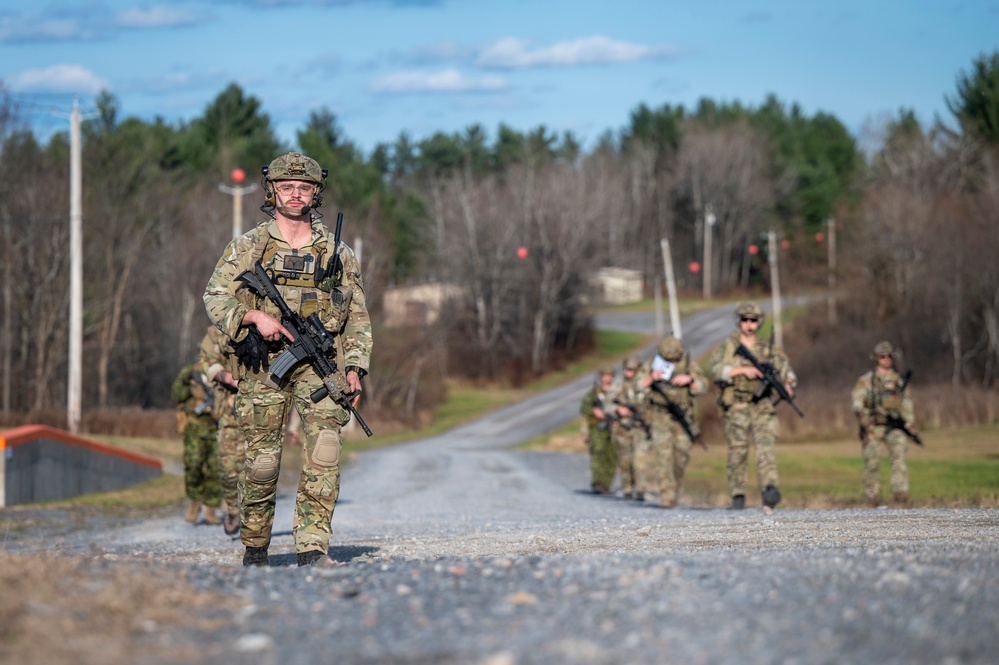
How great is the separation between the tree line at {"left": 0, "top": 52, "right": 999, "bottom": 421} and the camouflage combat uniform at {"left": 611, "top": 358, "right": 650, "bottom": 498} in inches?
845

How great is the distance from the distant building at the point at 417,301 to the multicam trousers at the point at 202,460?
57.5 metres

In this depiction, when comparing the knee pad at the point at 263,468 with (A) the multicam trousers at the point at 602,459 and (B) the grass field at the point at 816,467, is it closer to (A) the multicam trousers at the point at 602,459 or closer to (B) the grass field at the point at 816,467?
(B) the grass field at the point at 816,467

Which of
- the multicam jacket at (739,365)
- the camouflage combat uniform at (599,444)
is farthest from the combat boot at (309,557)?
the camouflage combat uniform at (599,444)

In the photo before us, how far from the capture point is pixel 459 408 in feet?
217

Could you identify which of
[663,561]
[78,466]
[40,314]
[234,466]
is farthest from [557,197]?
[663,561]

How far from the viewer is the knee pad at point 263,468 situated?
813 centimetres

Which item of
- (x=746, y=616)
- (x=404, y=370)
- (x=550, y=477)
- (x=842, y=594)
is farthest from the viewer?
(x=404, y=370)

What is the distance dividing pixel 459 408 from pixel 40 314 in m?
21.2

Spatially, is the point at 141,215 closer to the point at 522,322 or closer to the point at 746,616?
the point at 522,322

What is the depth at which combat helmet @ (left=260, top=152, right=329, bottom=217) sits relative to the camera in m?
8.25

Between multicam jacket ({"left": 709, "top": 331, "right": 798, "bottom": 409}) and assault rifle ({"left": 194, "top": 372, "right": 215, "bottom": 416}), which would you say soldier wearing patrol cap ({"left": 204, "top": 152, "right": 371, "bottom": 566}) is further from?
multicam jacket ({"left": 709, "top": 331, "right": 798, "bottom": 409})

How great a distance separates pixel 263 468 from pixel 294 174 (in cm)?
192

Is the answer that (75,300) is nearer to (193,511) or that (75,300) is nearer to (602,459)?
(602,459)

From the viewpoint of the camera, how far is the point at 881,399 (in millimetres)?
17672
